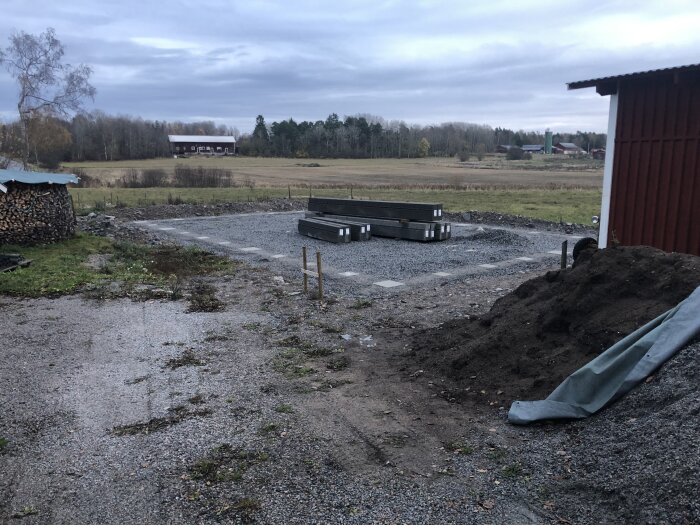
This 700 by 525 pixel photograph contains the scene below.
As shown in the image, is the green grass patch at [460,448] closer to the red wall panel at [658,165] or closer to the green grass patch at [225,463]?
the green grass patch at [225,463]

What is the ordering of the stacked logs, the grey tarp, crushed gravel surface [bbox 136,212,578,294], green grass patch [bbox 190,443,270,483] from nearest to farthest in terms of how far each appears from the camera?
green grass patch [bbox 190,443,270,483] → the grey tarp → crushed gravel surface [bbox 136,212,578,294] → the stacked logs

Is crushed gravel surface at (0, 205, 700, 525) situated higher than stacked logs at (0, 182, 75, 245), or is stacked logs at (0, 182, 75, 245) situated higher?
stacked logs at (0, 182, 75, 245)

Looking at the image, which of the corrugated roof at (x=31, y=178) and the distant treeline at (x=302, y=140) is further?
the distant treeline at (x=302, y=140)

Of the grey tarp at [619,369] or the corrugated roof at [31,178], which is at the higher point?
the corrugated roof at [31,178]

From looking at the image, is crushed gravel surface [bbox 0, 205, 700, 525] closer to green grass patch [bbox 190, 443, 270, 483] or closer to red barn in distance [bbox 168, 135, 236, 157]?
green grass patch [bbox 190, 443, 270, 483]

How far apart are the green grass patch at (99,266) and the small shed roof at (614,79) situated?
8.49 metres

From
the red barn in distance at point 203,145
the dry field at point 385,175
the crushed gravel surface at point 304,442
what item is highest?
the red barn in distance at point 203,145

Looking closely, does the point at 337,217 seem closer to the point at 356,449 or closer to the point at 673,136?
the point at 673,136

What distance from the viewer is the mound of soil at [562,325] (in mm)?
5801

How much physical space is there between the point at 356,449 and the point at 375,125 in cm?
10838

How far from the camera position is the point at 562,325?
258 inches

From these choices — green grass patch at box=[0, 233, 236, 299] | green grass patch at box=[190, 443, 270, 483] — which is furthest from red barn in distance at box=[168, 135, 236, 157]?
green grass patch at box=[190, 443, 270, 483]

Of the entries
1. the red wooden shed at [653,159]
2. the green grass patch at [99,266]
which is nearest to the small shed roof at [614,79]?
the red wooden shed at [653,159]

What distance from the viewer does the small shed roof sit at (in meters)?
7.91
